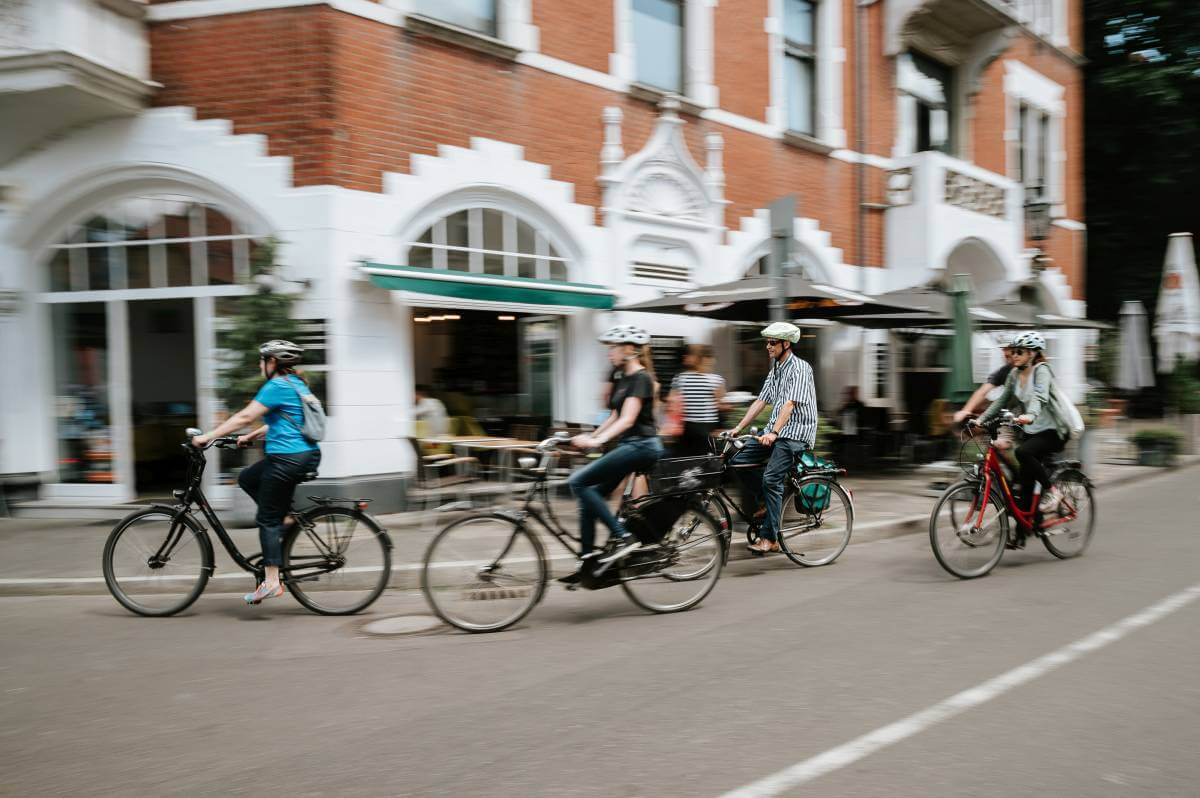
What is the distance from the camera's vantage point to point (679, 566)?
5.93 m

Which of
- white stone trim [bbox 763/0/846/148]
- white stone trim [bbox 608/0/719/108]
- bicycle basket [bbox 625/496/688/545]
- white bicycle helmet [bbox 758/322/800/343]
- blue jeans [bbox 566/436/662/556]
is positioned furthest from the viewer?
white stone trim [bbox 763/0/846/148]

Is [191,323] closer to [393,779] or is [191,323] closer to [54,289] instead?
[54,289]

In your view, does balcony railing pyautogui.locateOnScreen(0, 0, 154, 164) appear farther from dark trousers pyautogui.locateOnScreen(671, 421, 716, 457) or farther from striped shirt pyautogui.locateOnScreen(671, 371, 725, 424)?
dark trousers pyautogui.locateOnScreen(671, 421, 716, 457)

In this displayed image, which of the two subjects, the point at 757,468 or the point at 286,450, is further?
the point at 757,468

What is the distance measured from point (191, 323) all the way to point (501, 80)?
441cm

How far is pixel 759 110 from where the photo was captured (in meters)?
13.8

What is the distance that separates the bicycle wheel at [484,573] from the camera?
206 inches

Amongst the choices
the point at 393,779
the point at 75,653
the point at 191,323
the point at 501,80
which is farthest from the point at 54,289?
the point at 393,779

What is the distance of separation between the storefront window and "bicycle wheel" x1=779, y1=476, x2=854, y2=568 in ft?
24.8

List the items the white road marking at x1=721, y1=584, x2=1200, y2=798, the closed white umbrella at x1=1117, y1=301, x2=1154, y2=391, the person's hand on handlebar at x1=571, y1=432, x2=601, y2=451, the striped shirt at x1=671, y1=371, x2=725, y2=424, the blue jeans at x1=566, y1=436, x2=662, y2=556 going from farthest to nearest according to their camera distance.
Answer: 1. the closed white umbrella at x1=1117, y1=301, x2=1154, y2=391
2. the striped shirt at x1=671, y1=371, x2=725, y2=424
3. the blue jeans at x1=566, y1=436, x2=662, y2=556
4. the person's hand on handlebar at x1=571, y1=432, x2=601, y2=451
5. the white road marking at x1=721, y1=584, x2=1200, y2=798

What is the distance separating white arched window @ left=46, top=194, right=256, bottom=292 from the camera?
9578 mm

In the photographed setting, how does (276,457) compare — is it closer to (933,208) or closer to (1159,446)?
(933,208)

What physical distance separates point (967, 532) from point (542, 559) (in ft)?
10.8

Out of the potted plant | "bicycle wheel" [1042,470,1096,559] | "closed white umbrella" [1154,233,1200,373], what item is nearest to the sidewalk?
"bicycle wheel" [1042,470,1096,559]
